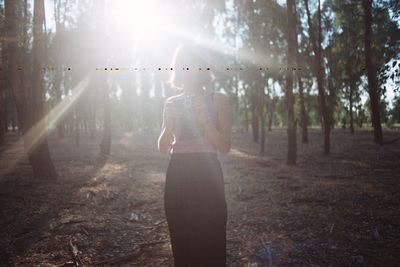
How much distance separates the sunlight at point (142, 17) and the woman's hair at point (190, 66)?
17.0m

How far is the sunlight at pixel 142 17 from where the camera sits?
18.5 m

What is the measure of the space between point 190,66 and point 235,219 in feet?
16.5

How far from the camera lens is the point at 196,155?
288cm

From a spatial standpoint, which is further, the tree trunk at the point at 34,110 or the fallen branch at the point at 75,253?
the tree trunk at the point at 34,110

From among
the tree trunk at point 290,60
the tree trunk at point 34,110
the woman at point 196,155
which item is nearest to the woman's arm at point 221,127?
the woman at point 196,155

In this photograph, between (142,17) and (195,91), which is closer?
(195,91)

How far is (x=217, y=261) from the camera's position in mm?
2980

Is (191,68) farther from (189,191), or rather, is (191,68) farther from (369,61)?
(369,61)

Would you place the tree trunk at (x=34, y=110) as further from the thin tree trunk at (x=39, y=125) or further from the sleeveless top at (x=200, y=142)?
the sleeveless top at (x=200, y=142)

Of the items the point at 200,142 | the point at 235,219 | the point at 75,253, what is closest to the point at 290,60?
the point at 235,219

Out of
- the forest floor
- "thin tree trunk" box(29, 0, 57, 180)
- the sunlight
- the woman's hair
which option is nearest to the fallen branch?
the forest floor

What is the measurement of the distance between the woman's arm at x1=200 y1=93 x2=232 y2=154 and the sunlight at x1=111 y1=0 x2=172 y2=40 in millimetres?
17243

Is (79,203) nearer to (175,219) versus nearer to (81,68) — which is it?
(175,219)

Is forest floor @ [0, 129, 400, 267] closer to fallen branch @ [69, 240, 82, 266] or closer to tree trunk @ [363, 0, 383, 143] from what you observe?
fallen branch @ [69, 240, 82, 266]
